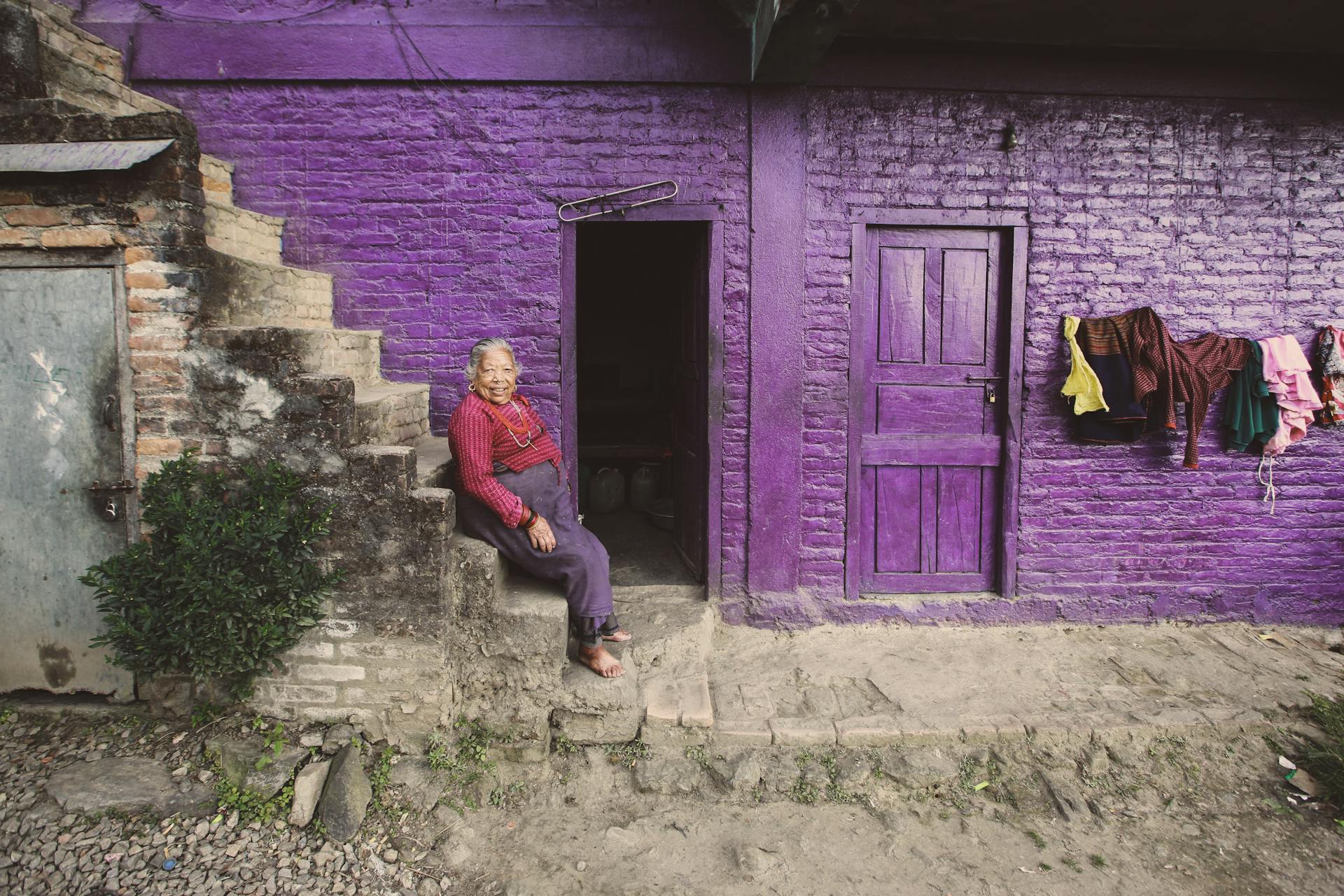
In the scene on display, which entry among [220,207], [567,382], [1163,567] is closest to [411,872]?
[567,382]

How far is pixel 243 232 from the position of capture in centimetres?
420

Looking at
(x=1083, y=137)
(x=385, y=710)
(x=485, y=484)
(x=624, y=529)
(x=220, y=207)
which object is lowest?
(x=385, y=710)

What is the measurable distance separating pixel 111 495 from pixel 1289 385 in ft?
22.8

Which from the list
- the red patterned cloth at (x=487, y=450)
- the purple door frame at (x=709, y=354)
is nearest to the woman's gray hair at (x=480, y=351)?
the red patterned cloth at (x=487, y=450)

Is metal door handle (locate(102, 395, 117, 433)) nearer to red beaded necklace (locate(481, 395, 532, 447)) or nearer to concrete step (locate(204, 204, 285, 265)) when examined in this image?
concrete step (locate(204, 204, 285, 265))

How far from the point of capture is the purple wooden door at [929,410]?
4785mm

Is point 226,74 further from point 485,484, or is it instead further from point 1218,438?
point 1218,438

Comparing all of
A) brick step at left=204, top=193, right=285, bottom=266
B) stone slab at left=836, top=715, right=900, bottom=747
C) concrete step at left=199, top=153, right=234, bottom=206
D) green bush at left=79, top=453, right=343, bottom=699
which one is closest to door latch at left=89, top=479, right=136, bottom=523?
green bush at left=79, top=453, right=343, bottom=699

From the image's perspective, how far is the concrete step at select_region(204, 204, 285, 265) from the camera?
155 inches

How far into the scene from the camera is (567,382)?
4.69m

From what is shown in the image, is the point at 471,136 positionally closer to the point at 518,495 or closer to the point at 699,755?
the point at 518,495

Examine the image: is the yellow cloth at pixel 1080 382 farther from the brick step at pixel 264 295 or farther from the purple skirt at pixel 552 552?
the brick step at pixel 264 295

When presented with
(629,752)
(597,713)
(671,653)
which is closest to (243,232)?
(597,713)

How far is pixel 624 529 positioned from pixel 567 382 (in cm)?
220
